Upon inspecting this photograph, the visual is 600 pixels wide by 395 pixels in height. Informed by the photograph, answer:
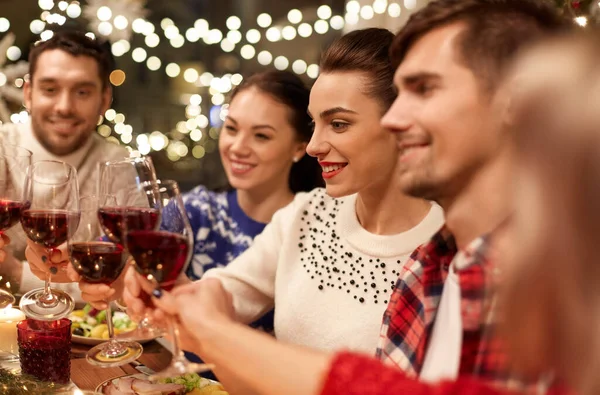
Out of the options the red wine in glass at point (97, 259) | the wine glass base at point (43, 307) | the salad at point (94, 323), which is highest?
the red wine in glass at point (97, 259)

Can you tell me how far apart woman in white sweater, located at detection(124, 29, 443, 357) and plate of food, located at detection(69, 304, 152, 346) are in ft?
1.18

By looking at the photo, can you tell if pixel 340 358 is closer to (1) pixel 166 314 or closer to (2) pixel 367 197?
(1) pixel 166 314

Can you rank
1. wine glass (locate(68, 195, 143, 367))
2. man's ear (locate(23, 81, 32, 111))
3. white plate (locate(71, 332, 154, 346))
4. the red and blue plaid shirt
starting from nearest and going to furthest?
the red and blue plaid shirt → wine glass (locate(68, 195, 143, 367)) → white plate (locate(71, 332, 154, 346)) → man's ear (locate(23, 81, 32, 111))

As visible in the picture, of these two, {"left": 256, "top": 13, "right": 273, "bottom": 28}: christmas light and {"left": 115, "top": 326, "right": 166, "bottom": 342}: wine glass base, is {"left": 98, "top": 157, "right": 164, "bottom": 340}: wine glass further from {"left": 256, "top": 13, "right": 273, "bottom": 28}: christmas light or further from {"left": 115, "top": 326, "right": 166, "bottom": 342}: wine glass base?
{"left": 256, "top": 13, "right": 273, "bottom": 28}: christmas light

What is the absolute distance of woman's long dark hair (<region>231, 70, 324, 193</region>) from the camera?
2641 millimetres

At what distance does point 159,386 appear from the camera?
1.32m

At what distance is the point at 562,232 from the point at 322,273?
115 cm

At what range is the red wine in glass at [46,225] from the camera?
1.43 metres

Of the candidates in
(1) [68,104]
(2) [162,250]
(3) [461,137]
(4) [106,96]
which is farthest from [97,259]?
(4) [106,96]

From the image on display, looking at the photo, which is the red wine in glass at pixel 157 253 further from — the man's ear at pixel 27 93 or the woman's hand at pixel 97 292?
the man's ear at pixel 27 93

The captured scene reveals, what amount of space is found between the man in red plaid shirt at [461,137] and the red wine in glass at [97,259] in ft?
2.15

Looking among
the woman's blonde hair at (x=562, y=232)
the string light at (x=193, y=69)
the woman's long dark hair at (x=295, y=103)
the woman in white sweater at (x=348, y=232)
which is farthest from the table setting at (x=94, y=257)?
the string light at (x=193, y=69)

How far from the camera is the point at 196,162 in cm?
655

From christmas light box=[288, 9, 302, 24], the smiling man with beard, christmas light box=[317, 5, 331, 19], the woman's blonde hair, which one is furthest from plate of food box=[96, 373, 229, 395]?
christmas light box=[288, 9, 302, 24]
